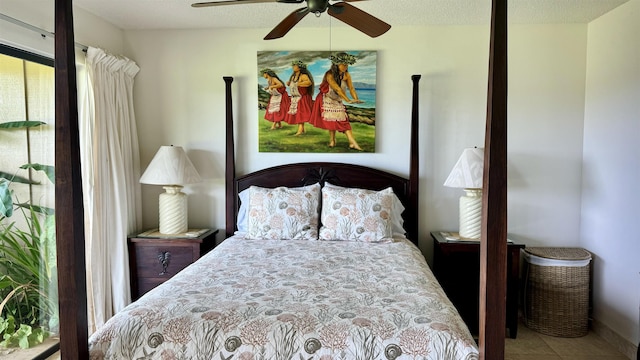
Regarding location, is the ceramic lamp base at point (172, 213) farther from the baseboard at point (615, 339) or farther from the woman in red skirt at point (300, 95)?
the baseboard at point (615, 339)

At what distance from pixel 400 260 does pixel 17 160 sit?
2.45 metres

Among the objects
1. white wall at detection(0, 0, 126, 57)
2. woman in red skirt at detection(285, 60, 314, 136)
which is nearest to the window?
white wall at detection(0, 0, 126, 57)

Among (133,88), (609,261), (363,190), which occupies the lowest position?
(609,261)

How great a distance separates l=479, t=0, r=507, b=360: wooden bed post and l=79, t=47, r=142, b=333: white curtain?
2.69 metres

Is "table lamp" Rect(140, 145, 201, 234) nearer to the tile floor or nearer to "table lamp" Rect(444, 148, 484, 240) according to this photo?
"table lamp" Rect(444, 148, 484, 240)

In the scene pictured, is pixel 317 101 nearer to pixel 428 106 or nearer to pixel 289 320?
pixel 428 106

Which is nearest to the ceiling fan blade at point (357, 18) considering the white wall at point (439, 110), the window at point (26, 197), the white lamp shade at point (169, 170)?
the white wall at point (439, 110)

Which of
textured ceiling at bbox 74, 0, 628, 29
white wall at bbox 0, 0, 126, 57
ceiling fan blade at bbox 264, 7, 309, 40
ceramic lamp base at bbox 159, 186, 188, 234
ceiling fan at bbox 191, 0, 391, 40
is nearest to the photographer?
ceiling fan at bbox 191, 0, 391, 40

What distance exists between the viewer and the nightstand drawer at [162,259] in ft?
9.66

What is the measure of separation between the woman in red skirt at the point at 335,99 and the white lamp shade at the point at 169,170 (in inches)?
44.5

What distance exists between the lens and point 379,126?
321 centimetres

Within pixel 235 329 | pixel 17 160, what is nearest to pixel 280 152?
pixel 17 160

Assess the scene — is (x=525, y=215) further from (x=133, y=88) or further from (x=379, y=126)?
(x=133, y=88)

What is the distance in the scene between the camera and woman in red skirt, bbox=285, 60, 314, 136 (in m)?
3.21
